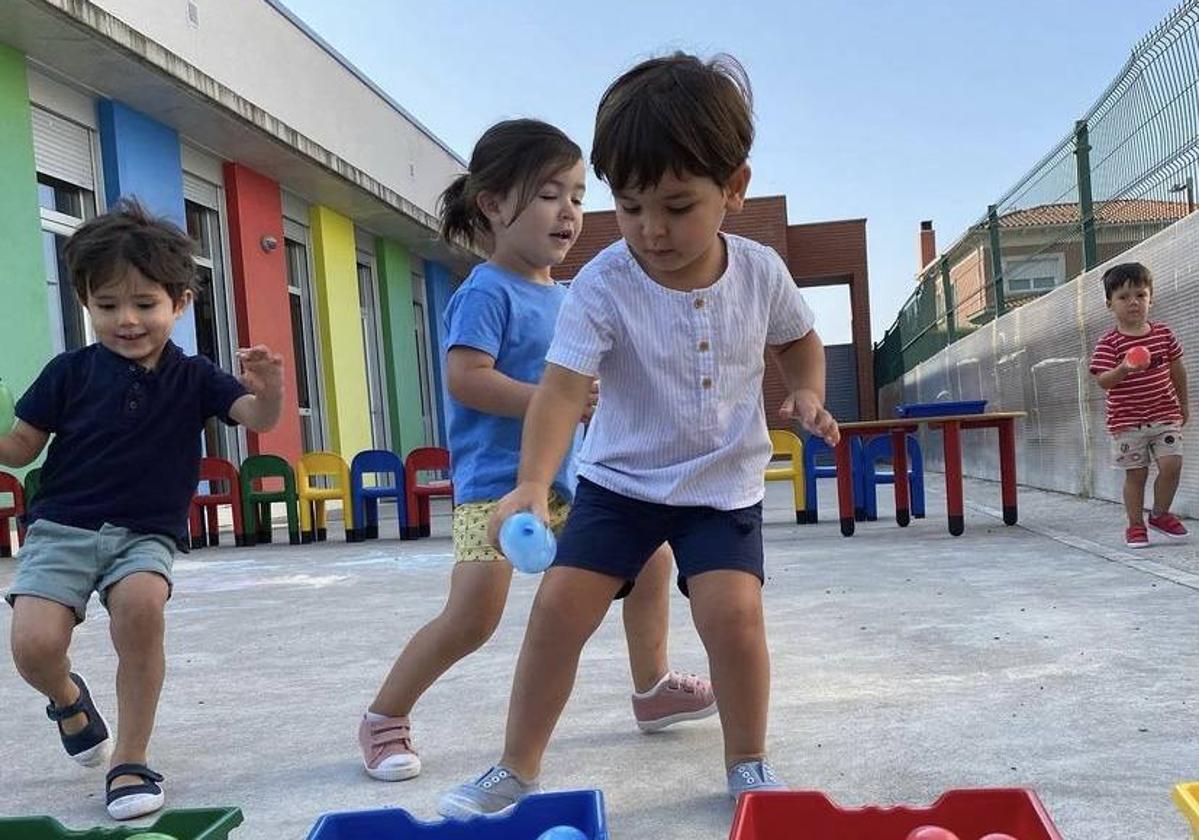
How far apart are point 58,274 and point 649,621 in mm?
8004

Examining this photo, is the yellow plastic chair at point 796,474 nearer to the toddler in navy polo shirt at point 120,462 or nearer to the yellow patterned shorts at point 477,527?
the yellow patterned shorts at point 477,527

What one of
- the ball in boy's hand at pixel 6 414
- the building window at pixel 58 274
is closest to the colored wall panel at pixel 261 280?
the building window at pixel 58 274

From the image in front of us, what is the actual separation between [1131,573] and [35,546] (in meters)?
3.90

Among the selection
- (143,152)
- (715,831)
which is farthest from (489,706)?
(143,152)

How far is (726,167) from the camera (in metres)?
2.05

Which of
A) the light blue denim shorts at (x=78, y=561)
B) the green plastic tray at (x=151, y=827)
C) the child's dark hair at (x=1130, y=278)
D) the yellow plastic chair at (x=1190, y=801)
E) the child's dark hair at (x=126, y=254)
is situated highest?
the child's dark hair at (x=126, y=254)

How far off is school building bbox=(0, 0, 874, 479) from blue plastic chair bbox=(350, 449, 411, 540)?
1.85m

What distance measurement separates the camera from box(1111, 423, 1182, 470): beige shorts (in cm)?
568

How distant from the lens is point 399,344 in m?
17.0

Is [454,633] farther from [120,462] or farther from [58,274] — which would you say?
[58,274]

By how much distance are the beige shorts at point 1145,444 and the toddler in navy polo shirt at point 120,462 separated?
4.58 meters

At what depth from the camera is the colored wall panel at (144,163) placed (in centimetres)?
992

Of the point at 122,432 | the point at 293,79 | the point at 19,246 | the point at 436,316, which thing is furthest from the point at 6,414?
the point at 436,316

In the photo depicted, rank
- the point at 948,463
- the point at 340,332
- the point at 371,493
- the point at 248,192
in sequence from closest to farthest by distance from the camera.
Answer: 1. the point at 948,463
2. the point at 371,493
3. the point at 248,192
4. the point at 340,332
